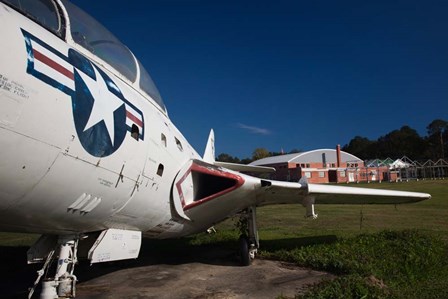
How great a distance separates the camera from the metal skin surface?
251 cm

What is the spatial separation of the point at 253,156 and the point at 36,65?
112m

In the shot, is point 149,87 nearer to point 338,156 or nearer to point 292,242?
point 292,242

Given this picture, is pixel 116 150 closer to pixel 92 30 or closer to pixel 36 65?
pixel 36 65

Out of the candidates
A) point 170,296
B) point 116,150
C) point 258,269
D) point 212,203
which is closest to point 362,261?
point 258,269

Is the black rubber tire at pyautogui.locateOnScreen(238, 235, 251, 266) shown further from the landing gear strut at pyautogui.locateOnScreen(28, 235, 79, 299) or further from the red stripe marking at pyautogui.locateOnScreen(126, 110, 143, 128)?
the red stripe marking at pyautogui.locateOnScreen(126, 110, 143, 128)

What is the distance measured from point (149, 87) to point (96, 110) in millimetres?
2155

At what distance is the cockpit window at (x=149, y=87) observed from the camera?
5.05 metres

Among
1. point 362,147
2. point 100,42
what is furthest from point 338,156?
point 100,42

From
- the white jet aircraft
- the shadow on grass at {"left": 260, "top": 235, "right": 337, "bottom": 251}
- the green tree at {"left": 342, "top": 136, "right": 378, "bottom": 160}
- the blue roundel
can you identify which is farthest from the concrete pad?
the green tree at {"left": 342, "top": 136, "right": 378, "bottom": 160}

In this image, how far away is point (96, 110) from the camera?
320 centimetres

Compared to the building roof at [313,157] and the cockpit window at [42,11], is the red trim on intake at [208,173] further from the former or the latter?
the building roof at [313,157]

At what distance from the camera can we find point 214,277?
6.58 meters

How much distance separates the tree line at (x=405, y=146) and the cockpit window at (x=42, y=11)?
356ft

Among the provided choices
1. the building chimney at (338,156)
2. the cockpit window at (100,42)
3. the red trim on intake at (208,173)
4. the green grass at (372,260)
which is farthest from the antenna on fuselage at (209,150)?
the building chimney at (338,156)
